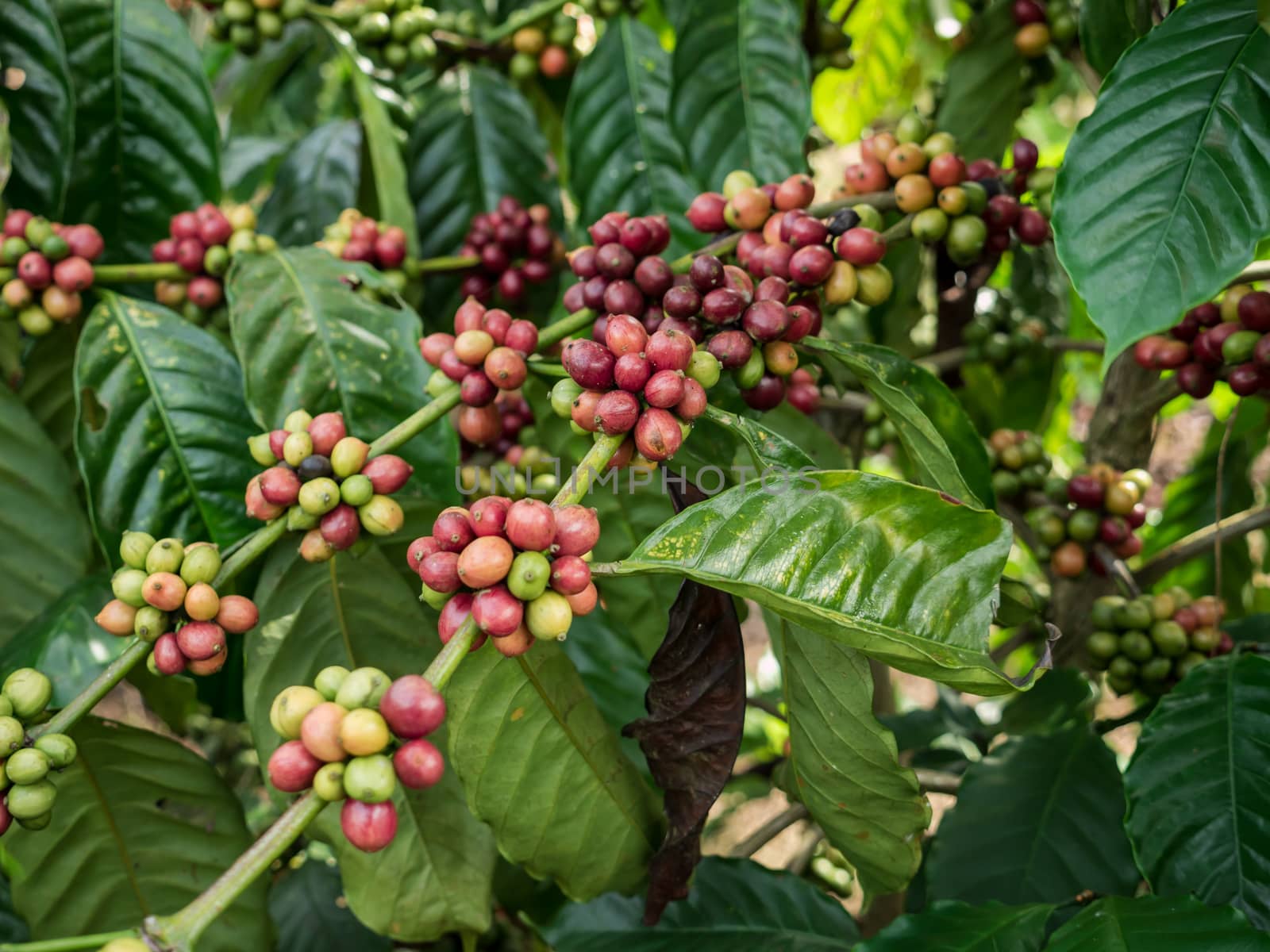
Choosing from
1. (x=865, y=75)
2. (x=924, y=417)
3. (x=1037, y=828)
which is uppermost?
(x=865, y=75)

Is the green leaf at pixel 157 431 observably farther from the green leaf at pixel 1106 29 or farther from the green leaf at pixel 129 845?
the green leaf at pixel 1106 29

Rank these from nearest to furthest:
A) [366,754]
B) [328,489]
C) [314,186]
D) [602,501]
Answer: [366,754]
[328,489]
[602,501]
[314,186]

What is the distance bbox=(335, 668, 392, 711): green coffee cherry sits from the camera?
606 millimetres

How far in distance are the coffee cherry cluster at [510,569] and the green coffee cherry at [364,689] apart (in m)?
0.07

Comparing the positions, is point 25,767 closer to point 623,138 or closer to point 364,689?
point 364,689

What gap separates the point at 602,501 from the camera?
116 cm

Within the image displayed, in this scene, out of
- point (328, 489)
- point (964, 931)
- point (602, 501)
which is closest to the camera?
point (328, 489)

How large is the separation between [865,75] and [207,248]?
4.46 feet

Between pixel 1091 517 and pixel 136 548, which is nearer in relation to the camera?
pixel 136 548

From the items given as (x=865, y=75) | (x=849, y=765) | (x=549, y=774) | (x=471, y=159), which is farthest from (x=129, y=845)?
(x=865, y=75)

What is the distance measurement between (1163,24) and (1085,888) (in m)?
0.87

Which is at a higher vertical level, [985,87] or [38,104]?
[985,87]

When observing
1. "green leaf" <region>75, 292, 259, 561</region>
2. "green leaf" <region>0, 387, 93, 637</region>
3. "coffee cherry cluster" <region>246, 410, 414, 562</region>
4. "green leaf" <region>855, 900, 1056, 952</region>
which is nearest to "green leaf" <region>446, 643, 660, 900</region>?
"coffee cherry cluster" <region>246, 410, 414, 562</region>

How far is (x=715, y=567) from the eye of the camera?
0.71 metres
